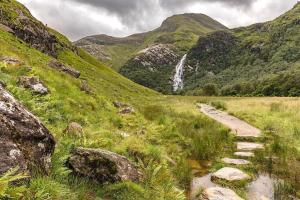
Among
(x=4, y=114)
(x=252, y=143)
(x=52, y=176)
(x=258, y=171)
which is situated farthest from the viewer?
(x=252, y=143)

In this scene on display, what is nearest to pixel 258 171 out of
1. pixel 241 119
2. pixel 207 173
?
pixel 207 173

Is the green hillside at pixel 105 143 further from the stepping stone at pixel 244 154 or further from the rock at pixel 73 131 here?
the stepping stone at pixel 244 154

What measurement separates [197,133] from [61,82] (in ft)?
23.9

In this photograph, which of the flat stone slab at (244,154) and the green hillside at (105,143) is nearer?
the green hillside at (105,143)

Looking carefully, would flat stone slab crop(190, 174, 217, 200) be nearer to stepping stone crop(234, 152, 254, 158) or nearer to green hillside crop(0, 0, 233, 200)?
green hillside crop(0, 0, 233, 200)

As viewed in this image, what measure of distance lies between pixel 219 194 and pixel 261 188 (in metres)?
1.93

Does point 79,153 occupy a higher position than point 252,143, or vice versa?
point 79,153

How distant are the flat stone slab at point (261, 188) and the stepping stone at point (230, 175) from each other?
0.40 metres

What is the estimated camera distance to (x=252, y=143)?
57.5 feet

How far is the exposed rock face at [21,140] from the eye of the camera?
18.2 ft

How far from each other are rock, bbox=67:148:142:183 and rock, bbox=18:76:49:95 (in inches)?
188

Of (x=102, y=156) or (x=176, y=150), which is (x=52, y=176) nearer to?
(x=102, y=156)

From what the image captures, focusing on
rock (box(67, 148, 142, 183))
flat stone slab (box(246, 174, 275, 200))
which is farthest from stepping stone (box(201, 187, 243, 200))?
rock (box(67, 148, 142, 183))

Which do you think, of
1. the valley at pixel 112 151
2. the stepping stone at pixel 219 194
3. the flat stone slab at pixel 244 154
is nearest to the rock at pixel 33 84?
the valley at pixel 112 151
